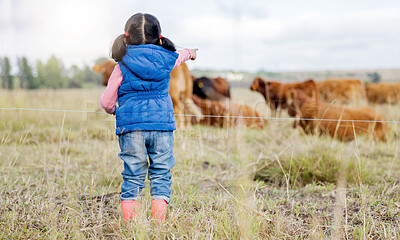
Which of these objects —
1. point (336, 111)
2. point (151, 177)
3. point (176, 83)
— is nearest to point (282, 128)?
point (336, 111)

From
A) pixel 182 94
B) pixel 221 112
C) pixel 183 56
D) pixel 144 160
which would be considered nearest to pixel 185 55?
pixel 183 56

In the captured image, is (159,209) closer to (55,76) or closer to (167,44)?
(167,44)

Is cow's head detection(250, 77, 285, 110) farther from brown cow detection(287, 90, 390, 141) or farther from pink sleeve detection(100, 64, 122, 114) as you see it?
pink sleeve detection(100, 64, 122, 114)

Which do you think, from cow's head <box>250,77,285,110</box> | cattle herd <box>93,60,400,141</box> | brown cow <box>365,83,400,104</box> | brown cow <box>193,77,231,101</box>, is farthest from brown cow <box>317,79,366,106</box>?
brown cow <box>365,83,400,104</box>

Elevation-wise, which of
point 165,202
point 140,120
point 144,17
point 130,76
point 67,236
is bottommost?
point 67,236

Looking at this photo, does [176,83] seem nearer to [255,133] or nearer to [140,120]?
[255,133]

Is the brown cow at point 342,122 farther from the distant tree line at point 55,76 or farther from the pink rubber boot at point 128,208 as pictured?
the distant tree line at point 55,76

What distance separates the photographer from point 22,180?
3309 mm

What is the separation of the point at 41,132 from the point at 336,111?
15.9 ft

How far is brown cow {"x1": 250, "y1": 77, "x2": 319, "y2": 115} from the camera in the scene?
25.1 ft

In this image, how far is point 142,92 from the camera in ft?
7.53

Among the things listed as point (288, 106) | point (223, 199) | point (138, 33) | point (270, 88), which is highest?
point (138, 33)

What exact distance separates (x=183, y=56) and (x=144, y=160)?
2.52 feet

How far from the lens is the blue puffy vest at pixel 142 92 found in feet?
7.36
